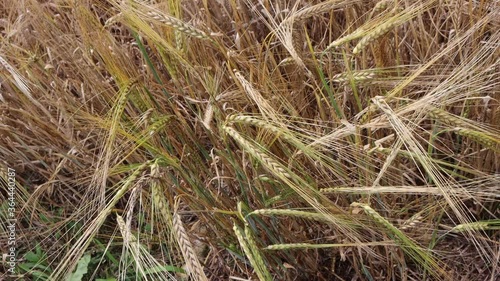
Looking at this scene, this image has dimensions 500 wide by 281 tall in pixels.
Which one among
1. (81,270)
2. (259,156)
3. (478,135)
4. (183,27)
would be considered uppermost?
(183,27)

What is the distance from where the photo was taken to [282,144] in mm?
1223

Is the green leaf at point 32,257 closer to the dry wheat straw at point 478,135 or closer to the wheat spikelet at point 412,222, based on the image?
the wheat spikelet at point 412,222

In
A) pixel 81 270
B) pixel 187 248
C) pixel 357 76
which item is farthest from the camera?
pixel 81 270

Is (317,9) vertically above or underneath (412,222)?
above

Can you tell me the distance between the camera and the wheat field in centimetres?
107

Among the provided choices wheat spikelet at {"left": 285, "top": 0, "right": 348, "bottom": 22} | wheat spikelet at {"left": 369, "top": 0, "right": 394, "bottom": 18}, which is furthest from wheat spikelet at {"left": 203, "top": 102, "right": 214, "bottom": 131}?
wheat spikelet at {"left": 369, "top": 0, "right": 394, "bottom": 18}

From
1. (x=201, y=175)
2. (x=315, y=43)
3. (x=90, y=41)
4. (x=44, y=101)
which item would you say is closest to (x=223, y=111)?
(x=201, y=175)

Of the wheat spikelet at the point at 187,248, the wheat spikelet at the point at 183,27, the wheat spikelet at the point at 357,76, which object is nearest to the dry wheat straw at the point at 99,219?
the wheat spikelet at the point at 187,248

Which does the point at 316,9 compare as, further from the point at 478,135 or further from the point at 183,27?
the point at 478,135

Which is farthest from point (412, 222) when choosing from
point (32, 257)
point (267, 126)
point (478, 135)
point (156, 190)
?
point (32, 257)

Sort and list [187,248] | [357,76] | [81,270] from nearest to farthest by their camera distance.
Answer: [187,248]
[357,76]
[81,270]

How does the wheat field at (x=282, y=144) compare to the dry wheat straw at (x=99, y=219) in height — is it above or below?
below

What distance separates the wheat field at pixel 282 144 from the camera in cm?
107

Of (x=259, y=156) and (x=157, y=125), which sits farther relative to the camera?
(x=157, y=125)
